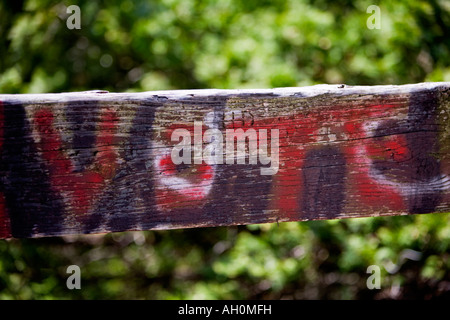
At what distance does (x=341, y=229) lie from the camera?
2.83 metres

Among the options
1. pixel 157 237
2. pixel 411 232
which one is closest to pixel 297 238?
pixel 411 232

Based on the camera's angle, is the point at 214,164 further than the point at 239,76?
No

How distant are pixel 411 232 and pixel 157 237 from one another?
2031 mm

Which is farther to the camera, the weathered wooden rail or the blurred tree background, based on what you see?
the blurred tree background

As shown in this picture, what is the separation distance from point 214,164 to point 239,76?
187 centimetres

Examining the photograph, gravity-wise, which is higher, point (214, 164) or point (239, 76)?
point (239, 76)

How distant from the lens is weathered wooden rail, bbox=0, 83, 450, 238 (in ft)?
3.39

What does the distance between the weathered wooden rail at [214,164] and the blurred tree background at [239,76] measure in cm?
162

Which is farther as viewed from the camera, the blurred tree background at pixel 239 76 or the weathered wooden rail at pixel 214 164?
the blurred tree background at pixel 239 76

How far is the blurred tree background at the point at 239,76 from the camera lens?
2744 mm

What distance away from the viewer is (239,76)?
2.85m

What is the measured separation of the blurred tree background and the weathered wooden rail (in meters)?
1.62

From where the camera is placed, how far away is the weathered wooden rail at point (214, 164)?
103cm

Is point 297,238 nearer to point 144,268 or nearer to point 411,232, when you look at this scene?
point 411,232
